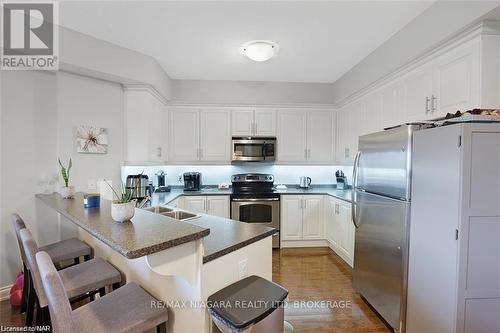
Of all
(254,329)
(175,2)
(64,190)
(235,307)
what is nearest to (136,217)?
(235,307)

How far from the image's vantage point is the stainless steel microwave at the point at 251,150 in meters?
3.89

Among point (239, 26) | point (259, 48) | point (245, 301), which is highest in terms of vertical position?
point (239, 26)

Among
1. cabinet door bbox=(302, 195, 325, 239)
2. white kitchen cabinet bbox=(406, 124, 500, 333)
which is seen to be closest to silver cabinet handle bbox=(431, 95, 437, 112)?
white kitchen cabinet bbox=(406, 124, 500, 333)

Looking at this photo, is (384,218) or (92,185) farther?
(92,185)

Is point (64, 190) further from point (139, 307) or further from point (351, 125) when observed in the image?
point (351, 125)

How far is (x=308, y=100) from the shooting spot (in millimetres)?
4047

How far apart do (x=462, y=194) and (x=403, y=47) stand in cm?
167

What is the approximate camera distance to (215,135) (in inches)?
155

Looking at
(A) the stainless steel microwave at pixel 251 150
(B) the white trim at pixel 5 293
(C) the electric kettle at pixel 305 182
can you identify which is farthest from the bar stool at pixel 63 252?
(C) the electric kettle at pixel 305 182

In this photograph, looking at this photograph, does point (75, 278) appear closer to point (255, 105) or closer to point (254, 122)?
point (254, 122)

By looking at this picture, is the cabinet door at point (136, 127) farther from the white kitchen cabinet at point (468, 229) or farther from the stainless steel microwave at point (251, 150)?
the white kitchen cabinet at point (468, 229)

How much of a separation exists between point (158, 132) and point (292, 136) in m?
2.14

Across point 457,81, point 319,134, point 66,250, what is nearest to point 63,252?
point 66,250

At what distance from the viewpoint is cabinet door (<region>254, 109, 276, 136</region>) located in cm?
400
